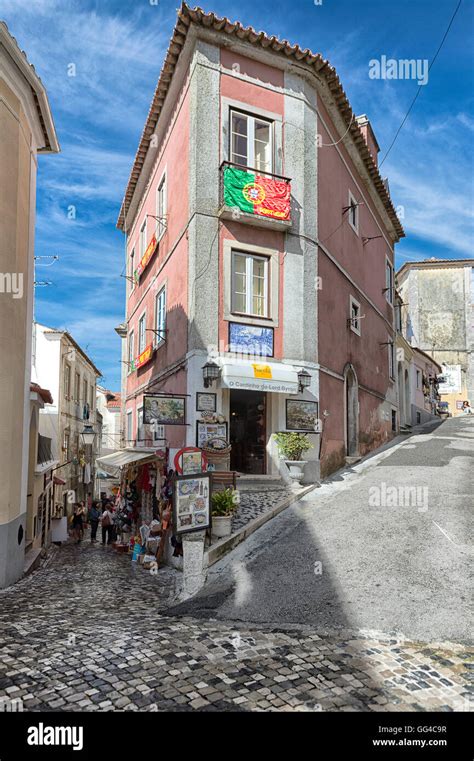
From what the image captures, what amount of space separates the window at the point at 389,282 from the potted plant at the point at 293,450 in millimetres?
12808

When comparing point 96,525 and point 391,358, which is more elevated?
point 391,358

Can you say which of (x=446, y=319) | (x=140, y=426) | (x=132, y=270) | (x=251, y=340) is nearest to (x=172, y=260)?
(x=251, y=340)

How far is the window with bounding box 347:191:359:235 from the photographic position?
1881cm

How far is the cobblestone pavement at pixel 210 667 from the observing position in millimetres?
5082

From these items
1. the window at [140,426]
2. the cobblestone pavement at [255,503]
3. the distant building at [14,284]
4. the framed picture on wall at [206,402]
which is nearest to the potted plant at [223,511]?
the cobblestone pavement at [255,503]

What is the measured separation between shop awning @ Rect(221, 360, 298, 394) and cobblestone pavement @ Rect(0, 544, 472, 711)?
6.15 meters

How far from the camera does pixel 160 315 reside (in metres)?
17.4

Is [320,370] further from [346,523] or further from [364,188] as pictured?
[364,188]

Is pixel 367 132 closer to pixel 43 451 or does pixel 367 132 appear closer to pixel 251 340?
pixel 251 340

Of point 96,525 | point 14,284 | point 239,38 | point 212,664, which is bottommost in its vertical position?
point 96,525

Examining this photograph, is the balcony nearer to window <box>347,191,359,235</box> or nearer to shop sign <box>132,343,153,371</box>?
window <box>347,191,359,235</box>

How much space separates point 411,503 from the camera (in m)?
11.3

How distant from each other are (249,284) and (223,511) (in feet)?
20.6

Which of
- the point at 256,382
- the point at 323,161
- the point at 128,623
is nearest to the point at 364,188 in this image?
the point at 323,161
